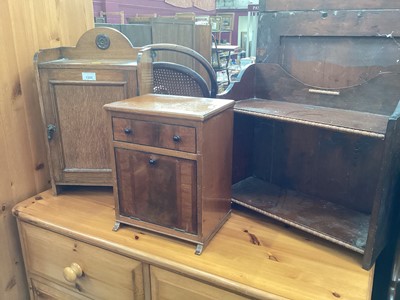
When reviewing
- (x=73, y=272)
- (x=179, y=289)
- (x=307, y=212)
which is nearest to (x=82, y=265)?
(x=73, y=272)

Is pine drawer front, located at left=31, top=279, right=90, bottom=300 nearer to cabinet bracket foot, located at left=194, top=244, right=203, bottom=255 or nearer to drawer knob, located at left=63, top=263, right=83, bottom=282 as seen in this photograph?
drawer knob, located at left=63, top=263, right=83, bottom=282

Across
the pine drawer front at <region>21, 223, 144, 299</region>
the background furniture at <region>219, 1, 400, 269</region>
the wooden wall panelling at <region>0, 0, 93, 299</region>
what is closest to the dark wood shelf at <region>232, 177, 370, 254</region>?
the background furniture at <region>219, 1, 400, 269</region>

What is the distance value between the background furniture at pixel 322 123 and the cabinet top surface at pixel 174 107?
0.14 m

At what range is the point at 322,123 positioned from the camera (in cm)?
90

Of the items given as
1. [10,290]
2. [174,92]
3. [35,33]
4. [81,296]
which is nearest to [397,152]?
[174,92]

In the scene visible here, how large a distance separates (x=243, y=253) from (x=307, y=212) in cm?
25

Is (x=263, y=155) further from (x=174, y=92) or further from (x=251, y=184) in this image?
(x=174, y=92)

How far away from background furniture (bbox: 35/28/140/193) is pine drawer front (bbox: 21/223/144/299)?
0.20m

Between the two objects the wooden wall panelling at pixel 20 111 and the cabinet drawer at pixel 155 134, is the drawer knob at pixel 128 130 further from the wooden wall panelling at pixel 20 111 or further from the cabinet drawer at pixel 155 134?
the wooden wall panelling at pixel 20 111

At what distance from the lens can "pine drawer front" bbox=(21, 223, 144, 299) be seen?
1021mm

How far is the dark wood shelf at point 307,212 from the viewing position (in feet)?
3.15

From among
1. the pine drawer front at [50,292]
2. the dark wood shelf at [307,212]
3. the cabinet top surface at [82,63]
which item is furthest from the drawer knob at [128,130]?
the pine drawer front at [50,292]

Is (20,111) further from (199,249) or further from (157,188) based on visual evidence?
(199,249)

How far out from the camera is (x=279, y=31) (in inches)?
44.5
